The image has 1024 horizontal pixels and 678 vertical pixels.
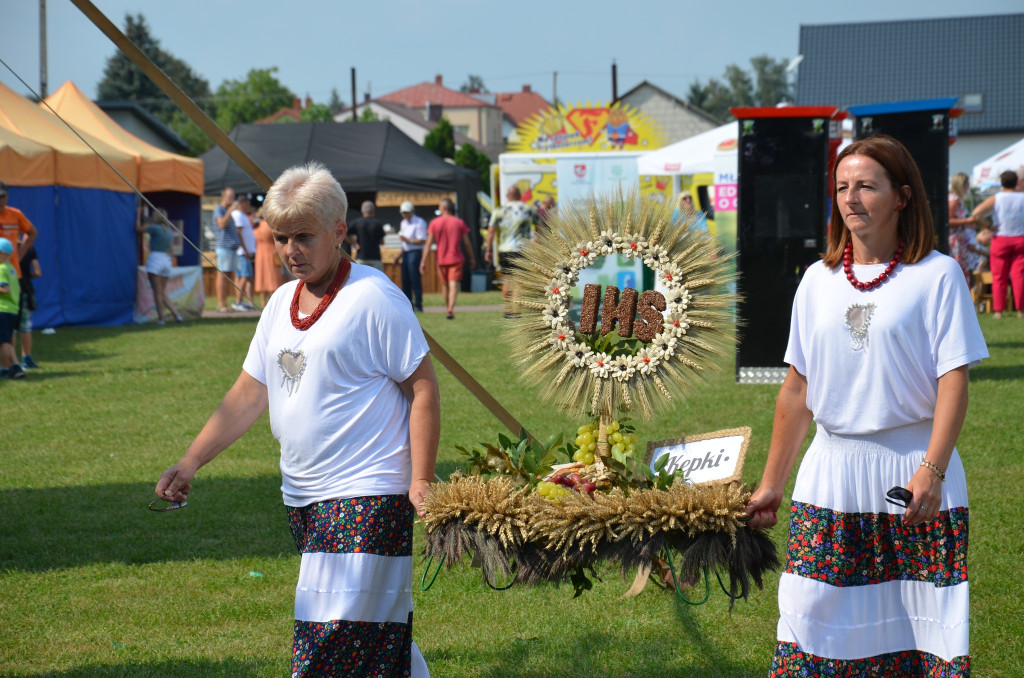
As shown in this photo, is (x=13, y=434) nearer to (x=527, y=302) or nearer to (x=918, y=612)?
(x=527, y=302)

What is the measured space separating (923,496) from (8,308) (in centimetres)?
970

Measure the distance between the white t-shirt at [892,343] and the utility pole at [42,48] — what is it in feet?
9.11

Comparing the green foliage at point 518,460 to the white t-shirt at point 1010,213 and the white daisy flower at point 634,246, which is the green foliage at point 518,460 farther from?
the white t-shirt at point 1010,213

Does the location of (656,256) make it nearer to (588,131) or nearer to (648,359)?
(648,359)

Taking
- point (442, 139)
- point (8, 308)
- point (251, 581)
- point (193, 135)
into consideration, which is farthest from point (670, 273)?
point (193, 135)

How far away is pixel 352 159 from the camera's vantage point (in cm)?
2544

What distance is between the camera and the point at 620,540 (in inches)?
112

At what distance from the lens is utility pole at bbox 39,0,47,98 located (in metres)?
3.65

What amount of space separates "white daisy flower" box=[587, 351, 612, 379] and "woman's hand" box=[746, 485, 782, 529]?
2.54 ft

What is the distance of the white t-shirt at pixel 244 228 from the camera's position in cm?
1831

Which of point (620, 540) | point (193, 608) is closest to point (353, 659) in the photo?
point (620, 540)

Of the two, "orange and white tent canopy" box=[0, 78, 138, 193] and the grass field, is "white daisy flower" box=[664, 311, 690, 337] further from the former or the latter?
"orange and white tent canopy" box=[0, 78, 138, 193]

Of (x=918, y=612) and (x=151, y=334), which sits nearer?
(x=918, y=612)

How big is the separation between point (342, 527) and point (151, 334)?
1363 cm
